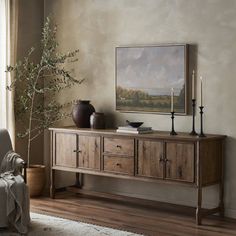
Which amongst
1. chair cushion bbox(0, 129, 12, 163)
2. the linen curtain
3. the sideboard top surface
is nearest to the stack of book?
the sideboard top surface

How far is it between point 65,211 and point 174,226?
4.15ft

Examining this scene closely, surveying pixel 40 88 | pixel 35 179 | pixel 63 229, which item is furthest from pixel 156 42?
pixel 63 229

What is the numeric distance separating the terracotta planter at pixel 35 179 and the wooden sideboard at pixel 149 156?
0.39 meters

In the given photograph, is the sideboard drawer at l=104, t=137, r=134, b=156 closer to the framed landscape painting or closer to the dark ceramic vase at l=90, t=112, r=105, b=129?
the dark ceramic vase at l=90, t=112, r=105, b=129

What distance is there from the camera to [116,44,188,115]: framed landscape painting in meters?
6.11

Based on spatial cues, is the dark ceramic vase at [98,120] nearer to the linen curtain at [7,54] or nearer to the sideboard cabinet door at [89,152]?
the sideboard cabinet door at [89,152]

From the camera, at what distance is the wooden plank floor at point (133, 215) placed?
5.38 meters

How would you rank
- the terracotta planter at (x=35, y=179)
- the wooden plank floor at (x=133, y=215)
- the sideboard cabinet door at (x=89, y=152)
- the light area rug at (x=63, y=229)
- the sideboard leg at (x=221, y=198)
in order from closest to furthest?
1. the light area rug at (x=63, y=229)
2. the wooden plank floor at (x=133, y=215)
3. the sideboard leg at (x=221, y=198)
4. the sideboard cabinet door at (x=89, y=152)
5. the terracotta planter at (x=35, y=179)

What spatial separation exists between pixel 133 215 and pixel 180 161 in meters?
0.79

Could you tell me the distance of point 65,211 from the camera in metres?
6.10

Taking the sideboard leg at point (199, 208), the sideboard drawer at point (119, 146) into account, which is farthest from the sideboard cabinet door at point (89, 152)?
the sideboard leg at point (199, 208)

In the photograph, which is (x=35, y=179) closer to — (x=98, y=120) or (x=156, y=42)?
(x=98, y=120)

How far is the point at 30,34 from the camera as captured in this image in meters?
7.17

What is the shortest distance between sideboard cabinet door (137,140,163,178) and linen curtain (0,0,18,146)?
1816 mm
